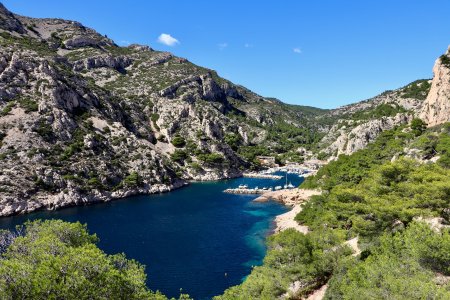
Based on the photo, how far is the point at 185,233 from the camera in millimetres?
75500

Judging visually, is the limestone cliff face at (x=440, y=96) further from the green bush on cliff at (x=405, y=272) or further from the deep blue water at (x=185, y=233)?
the green bush on cliff at (x=405, y=272)

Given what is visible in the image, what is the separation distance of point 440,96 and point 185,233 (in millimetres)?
80718

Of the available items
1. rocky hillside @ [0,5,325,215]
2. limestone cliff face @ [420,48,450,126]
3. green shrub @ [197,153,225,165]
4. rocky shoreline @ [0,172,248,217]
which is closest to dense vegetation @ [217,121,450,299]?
limestone cliff face @ [420,48,450,126]

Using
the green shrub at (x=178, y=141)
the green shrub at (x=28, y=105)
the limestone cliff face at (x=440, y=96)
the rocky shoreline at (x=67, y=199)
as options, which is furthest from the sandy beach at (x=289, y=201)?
the green shrub at (x=28, y=105)

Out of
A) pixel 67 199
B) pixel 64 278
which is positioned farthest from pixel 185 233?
pixel 64 278

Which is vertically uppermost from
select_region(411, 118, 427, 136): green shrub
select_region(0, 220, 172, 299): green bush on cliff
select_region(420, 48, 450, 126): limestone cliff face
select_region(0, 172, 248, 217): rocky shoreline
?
select_region(420, 48, 450, 126): limestone cliff face

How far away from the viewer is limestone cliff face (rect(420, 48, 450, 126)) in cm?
9000

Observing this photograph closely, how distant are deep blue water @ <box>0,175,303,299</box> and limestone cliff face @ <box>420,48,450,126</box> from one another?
173 ft

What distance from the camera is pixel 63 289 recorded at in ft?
61.7

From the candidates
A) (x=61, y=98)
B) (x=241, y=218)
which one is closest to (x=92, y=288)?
(x=241, y=218)

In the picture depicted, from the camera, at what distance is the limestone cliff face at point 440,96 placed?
90000mm

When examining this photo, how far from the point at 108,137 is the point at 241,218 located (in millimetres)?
75384

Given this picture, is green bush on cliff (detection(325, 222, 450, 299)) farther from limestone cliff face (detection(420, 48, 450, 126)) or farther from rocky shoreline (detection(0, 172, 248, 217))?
rocky shoreline (detection(0, 172, 248, 217))

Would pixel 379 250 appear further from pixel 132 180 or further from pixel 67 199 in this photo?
pixel 132 180
